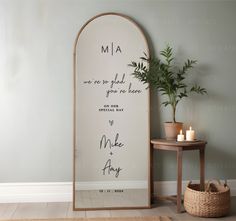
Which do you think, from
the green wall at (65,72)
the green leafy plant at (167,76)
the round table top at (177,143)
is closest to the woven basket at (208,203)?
the round table top at (177,143)

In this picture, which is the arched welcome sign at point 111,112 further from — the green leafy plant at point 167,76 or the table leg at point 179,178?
the table leg at point 179,178

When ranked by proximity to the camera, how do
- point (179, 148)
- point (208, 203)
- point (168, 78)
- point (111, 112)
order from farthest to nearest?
point (111, 112), point (168, 78), point (179, 148), point (208, 203)

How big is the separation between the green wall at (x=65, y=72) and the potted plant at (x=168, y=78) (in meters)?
0.09

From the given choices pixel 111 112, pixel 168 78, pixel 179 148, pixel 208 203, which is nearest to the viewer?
pixel 208 203

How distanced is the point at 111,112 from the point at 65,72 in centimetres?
60

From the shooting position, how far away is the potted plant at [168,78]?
3.80 metres

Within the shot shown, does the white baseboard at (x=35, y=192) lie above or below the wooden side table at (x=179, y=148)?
below

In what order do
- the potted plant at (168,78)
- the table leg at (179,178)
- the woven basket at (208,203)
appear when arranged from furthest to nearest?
the potted plant at (168,78) → the table leg at (179,178) → the woven basket at (208,203)

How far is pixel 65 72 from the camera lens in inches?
155

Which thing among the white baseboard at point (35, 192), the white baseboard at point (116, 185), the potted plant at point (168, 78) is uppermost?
the potted plant at point (168, 78)

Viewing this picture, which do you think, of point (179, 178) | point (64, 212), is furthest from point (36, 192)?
point (179, 178)

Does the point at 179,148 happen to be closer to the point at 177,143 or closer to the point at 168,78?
the point at 177,143

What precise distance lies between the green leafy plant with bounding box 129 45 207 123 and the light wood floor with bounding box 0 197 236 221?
88 cm

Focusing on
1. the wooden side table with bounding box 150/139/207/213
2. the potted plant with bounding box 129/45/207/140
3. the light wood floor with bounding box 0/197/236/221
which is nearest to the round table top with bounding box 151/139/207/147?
the wooden side table with bounding box 150/139/207/213
